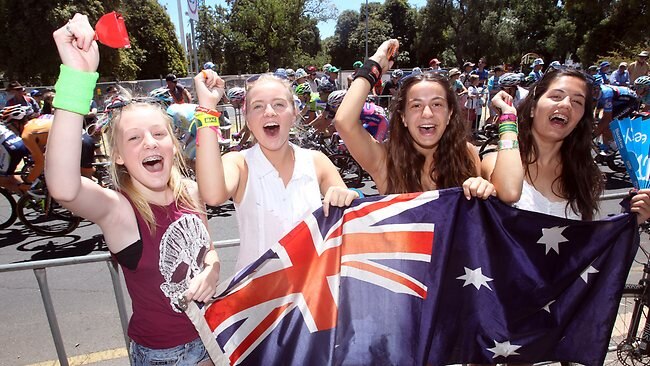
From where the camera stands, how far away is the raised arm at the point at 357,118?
2291 millimetres

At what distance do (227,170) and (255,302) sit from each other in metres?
0.61

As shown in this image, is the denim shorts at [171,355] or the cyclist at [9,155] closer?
the denim shorts at [171,355]

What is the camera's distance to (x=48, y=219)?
6953 mm

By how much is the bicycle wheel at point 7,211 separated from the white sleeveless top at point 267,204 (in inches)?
259

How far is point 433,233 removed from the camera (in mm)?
2125

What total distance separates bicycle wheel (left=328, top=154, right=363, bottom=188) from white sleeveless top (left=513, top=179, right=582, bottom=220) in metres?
6.52

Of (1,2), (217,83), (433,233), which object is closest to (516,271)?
(433,233)

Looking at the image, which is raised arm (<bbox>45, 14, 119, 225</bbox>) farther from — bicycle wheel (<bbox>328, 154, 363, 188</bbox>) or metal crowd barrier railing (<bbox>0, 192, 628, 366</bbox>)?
bicycle wheel (<bbox>328, 154, 363, 188</bbox>)

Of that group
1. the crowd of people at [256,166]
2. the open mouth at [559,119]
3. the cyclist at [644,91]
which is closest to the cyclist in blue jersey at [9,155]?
the crowd of people at [256,166]

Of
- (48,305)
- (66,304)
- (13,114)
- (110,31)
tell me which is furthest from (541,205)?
(13,114)

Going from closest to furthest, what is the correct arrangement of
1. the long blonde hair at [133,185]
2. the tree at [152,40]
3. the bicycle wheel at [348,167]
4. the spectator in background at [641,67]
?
the long blonde hair at [133,185]
the bicycle wheel at [348,167]
the spectator in background at [641,67]
the tree at [152,40]

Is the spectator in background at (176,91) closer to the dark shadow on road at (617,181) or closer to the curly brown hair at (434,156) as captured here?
the curly brown hair at (434,156)

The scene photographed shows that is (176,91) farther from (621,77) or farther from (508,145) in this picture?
(621,77)

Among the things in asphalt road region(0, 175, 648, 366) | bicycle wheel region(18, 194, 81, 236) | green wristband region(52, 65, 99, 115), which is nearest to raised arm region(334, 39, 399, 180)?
green wristband region(52, 65, 99, 115)
